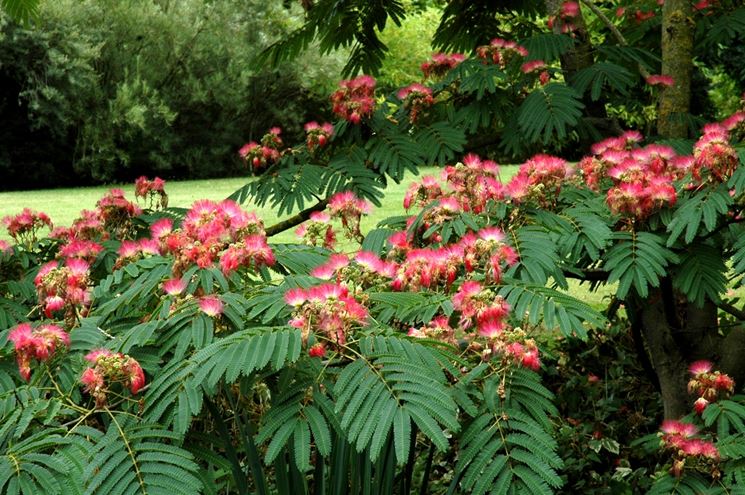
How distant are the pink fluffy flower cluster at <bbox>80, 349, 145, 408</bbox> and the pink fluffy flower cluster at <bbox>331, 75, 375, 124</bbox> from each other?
4.98ft

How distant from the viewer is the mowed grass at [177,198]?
404 inches

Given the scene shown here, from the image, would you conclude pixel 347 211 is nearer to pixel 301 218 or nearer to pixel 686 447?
pixel 301 218

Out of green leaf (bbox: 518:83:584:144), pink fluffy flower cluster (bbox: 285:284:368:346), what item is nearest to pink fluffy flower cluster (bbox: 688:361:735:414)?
green leaf (bbox: 518:83:584:144)

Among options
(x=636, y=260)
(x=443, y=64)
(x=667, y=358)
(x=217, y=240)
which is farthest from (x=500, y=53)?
(x=217, y=240)

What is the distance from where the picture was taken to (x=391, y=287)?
2.11 m

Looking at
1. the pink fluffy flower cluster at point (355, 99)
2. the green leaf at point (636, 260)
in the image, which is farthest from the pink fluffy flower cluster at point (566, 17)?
the green leaf at point (636, 260)

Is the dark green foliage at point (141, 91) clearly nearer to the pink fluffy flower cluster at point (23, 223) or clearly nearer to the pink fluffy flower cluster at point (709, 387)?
the pink fluffy flower cluster at point (23, 223)

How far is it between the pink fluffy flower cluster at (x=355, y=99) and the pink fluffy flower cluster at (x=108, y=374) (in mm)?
1519

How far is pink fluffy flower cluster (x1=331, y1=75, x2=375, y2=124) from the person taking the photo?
2965mm

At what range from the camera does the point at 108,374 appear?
159cm

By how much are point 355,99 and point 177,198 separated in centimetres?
1102

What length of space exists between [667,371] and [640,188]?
1.37 metres

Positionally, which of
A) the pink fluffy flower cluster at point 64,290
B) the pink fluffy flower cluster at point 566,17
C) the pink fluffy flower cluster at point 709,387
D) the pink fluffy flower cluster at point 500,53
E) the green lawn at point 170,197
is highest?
the pink fluffy flower cluster at point 566,17

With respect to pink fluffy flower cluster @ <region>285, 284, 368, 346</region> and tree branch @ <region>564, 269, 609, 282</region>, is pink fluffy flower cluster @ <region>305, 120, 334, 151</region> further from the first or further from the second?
pink fluffy flower cluster @ <region>285, 284, 368, 346</region>
